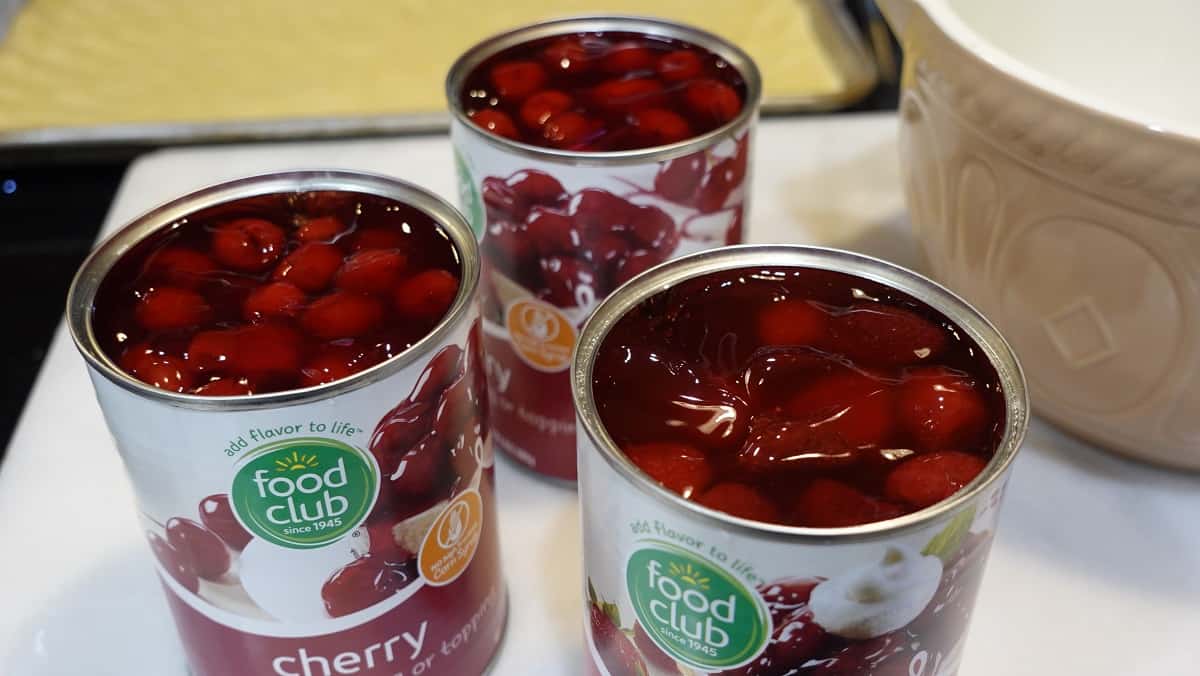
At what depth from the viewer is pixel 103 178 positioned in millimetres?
1393

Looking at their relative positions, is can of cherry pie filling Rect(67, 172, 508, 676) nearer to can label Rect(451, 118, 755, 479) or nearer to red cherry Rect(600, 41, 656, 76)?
can label Rect(451, 118, 755, 479)

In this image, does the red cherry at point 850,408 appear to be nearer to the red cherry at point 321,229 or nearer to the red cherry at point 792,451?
the red cherry at point 792,451

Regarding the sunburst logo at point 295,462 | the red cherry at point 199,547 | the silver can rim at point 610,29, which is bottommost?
the red cherry at point 199,547

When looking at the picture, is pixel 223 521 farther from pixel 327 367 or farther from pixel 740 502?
pixel 740 502

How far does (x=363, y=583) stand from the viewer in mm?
642

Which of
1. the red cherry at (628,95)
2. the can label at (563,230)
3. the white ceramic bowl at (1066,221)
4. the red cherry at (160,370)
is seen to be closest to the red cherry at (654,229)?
the can label at (563,230)

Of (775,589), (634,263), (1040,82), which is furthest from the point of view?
(634,263)

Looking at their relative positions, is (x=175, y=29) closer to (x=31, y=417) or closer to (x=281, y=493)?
(x=31, y=417)

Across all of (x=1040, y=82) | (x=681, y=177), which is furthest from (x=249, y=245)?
(x=1040, y=82)

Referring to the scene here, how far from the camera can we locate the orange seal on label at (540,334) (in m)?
0.84

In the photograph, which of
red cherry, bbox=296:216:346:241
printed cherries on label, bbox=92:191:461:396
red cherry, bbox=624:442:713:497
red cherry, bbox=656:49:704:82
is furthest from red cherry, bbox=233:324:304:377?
red cherry, bbox=656:49:704:82

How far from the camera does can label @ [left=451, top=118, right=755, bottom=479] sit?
0.78 metres

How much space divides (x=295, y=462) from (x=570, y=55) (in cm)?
49

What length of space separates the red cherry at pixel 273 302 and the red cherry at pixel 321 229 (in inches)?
2.3
